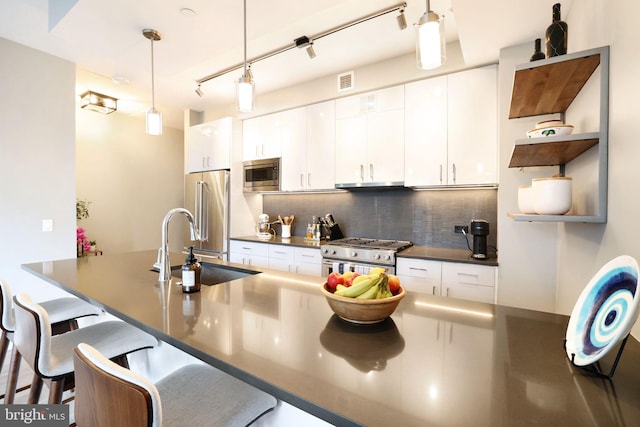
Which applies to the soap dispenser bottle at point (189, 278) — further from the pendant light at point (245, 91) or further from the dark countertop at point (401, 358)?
the pendant light at point (245, 91)

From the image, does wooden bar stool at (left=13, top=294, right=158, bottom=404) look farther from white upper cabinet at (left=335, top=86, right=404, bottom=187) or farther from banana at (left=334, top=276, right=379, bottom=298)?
white upper cabinet at (left=335, top=86, right=404, bottom=187)

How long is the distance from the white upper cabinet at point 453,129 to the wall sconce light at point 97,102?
3933 millimetres

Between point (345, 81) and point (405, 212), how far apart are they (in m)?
1.54

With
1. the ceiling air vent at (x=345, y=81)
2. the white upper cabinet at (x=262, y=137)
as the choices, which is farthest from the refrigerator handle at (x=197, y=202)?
the ceiling air vent at (x=345, y=81)

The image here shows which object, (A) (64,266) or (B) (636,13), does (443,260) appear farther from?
(A) (64,266)

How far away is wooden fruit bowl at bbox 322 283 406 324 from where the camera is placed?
945mm

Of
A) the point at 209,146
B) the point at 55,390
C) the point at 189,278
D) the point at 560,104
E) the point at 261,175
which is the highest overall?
the point at 209,146

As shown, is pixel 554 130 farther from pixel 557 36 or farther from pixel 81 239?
pixel 81 239

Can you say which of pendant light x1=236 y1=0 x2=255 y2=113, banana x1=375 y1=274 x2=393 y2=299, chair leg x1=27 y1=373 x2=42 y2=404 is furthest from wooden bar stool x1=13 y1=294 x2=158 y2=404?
pendant light x1=236 y1=0 x2=255 y2=113

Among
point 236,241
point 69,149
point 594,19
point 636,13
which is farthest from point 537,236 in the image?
point 69,149

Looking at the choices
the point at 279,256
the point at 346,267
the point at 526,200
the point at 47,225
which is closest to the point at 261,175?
the point at 279,256

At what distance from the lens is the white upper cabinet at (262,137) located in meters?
3.76

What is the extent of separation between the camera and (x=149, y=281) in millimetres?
1632

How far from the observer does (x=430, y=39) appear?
3.85 feet
